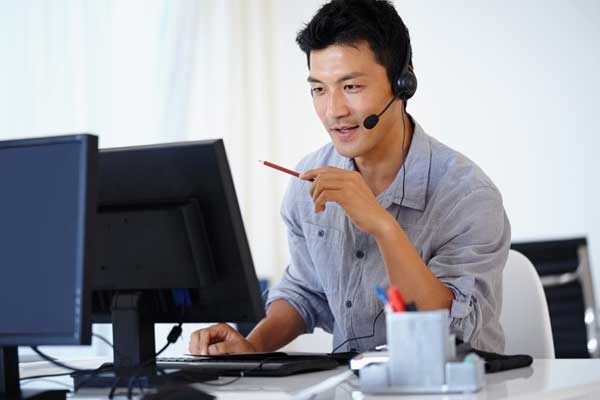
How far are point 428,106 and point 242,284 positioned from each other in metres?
2.93

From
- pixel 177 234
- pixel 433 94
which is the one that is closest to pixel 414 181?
pixel 177 234

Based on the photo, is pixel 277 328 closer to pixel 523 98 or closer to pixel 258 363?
pixel 258 363

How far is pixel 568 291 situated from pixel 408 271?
1.71 metres

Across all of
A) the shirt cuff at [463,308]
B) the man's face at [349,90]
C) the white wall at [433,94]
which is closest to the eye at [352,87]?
the man's face at [349,90]

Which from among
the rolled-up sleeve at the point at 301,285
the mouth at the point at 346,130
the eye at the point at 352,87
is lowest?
the rolled-up sleeve at the point at 301,285

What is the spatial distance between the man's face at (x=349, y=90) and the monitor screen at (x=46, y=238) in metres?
0.76

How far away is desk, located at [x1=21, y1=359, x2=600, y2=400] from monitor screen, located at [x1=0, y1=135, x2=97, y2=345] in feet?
0.57

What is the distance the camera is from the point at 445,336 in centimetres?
111

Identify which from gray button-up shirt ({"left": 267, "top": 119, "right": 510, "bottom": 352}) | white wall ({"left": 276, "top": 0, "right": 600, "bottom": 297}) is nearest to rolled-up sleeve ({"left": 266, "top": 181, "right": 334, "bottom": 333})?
gray button-up shirt ({"left": 267, "top": 119, "right": 510, "bottom": 352})

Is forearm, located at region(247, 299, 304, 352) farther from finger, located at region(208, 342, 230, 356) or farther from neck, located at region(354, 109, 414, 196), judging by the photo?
neck, located at region(354, 109, 414, 196)

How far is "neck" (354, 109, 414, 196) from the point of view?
2.01m

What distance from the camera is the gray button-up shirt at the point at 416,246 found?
5.74 ft

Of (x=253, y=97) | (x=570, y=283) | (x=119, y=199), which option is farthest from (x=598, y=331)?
(x=119, y=199)

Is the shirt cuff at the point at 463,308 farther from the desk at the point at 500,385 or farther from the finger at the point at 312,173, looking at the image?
the finger at the point at 312,173
